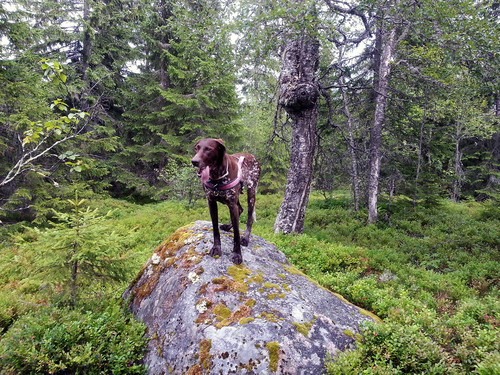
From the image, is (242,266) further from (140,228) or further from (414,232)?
(414,232)

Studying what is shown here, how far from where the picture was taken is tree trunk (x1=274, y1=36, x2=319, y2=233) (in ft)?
25.9

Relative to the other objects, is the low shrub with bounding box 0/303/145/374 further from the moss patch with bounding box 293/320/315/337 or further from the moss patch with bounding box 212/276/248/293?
the moss patch with bounding box 293/320/315/337

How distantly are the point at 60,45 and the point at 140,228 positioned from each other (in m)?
15.8

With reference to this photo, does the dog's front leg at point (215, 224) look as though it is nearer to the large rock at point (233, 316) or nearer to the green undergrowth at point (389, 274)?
the large rock at point (233, 316)

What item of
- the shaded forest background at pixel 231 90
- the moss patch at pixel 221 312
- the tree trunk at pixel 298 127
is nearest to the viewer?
the moss patch at pixel 221 312

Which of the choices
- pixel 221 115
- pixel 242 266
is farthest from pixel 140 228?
A: pixel 221 115

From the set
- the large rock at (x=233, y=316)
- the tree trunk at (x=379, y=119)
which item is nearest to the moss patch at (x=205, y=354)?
the large rock at (x=233, y=316)

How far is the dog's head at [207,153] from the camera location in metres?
3.01

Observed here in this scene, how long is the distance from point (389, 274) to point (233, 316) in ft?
16.7

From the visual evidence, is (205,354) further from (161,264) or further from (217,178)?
(217,178)

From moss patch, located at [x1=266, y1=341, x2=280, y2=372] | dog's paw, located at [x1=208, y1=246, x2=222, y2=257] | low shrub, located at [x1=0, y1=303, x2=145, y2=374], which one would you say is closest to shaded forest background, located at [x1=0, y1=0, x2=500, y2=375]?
low shrub, located at [x1=0, y1=303, x2=145, y2=374]

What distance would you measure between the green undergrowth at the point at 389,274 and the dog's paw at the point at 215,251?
0.30m

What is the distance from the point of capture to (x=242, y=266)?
3.80 meters

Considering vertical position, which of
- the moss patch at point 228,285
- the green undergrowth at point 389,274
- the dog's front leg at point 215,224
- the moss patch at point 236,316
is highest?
the dog's front leg at point 215,224
